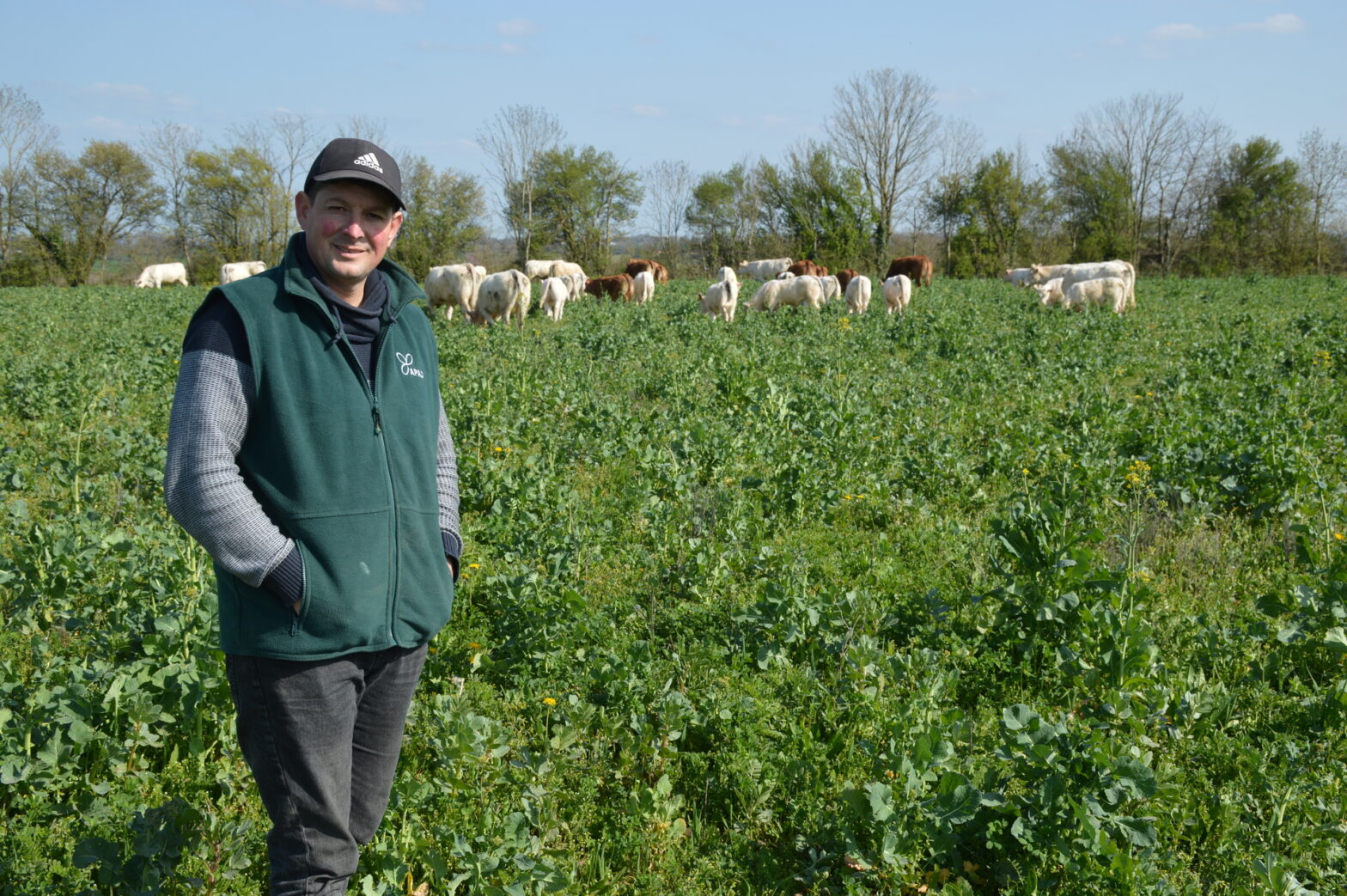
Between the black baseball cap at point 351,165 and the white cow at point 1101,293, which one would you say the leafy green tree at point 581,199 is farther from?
the black baseball cap at point 351,165

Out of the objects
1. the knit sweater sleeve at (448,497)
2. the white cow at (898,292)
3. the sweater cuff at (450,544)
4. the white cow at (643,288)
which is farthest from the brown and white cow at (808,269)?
the sweater cuff at (450,544)

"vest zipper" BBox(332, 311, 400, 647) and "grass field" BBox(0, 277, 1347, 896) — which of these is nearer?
"vest zipper" BBox(332, 311, 400, 647)

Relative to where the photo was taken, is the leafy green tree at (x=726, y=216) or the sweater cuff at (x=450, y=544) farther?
the leafy green tree at (x=726, y=216)

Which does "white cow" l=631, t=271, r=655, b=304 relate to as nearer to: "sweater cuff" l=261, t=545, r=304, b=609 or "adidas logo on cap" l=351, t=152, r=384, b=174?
"adidas logo on cap" l=351, t=152, r=384, b=174

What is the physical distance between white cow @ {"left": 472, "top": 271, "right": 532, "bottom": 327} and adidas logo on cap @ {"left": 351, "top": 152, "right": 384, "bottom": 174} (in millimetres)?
17771

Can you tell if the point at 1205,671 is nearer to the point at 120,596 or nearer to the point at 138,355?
the point at 120,596

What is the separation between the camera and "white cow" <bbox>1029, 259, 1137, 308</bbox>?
24663 mm

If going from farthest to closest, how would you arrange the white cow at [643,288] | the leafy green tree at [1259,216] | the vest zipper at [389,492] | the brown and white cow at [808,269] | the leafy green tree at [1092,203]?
the leafy green tree at [1092,203], the leafy green tree at [1259,216], the brown and white cow at [808,269], the white cow at [643,288], the vest zipper at [389,492]

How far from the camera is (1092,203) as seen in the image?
5512 cm

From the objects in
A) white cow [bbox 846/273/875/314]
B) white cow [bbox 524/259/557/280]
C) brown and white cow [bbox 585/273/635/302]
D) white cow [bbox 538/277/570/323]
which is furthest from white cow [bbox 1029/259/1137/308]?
white cow [bbox 524/259/557/280]

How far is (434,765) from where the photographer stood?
374 centimetres

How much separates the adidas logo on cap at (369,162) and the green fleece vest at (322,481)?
250 mm

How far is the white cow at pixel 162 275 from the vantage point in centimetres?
4512

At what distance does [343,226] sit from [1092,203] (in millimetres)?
61345
